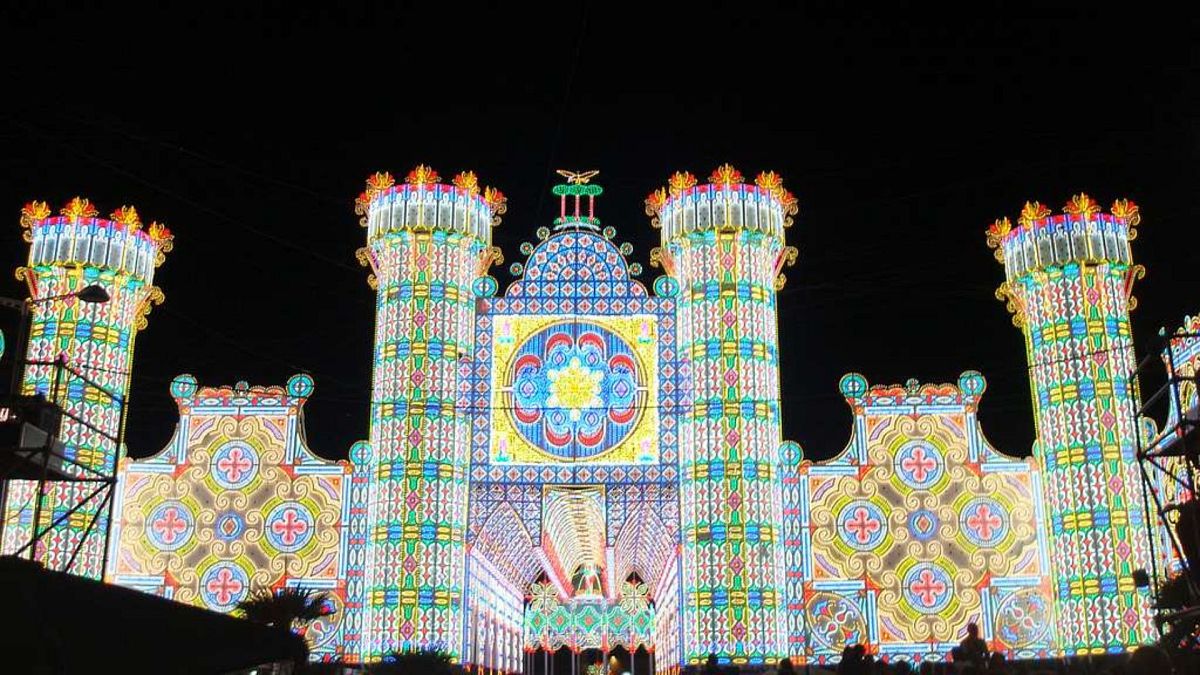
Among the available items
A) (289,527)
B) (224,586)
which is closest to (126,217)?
(289,527)

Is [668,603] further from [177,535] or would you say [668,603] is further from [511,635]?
[177,535]

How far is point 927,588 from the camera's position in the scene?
28172 mm

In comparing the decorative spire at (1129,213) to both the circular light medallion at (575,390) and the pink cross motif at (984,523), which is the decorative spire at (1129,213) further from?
the circular light medallion at (575,390)

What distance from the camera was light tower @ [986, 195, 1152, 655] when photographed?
1041 inches

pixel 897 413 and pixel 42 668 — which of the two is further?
A: pixel 897 413

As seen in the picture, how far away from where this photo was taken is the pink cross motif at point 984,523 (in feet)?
93.6

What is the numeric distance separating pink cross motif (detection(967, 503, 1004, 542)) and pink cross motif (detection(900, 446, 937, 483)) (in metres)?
1.42

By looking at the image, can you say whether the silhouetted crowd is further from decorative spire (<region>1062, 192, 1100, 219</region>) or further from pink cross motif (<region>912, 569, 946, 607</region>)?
decorative spire (<region>1062, 192, 1100, 219</region>)

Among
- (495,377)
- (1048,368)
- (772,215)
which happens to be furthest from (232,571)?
(1048,368)

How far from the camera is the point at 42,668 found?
714 centimetres

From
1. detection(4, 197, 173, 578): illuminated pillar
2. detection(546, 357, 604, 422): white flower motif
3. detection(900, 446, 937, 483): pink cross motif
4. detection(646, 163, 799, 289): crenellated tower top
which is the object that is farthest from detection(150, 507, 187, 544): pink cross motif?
detection(900, 446, 937, 483): pink cross motif

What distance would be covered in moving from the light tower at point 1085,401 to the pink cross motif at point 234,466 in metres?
18.6

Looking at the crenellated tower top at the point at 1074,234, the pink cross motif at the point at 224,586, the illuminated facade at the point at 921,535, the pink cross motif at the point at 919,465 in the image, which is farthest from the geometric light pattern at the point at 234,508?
the crenellated tower top at the point at 1074,234

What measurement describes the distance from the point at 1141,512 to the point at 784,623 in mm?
8275
